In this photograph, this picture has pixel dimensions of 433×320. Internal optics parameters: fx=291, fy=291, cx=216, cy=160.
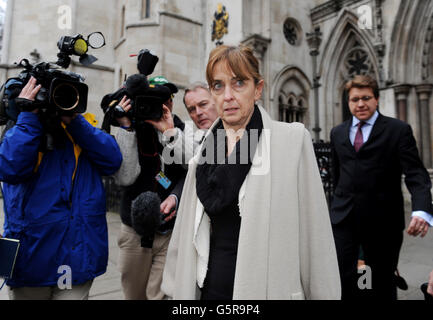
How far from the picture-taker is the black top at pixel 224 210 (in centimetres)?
125

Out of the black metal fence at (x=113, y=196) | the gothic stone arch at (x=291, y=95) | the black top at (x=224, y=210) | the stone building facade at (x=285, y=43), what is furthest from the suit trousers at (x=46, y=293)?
the gothic stone arch at (x=291, y=95)

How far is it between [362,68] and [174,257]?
40.1ft

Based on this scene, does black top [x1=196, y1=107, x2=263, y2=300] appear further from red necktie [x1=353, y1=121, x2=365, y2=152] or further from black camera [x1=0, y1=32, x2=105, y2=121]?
red necktie [x1=353, y1=121, x2=365, y2=152]

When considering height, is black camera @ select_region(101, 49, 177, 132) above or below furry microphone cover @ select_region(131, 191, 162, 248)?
above

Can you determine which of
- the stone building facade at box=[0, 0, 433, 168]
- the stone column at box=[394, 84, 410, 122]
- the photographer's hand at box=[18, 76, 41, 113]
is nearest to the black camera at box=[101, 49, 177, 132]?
the photographer's hand at box=[18, 76, 41, 113]

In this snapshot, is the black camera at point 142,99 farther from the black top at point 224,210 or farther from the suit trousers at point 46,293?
the suit trousers at point 46,293

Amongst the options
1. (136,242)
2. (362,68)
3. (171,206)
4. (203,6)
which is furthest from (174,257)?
(203,6)

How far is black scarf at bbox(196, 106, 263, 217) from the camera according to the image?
1250 millimetres

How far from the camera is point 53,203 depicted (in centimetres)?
157

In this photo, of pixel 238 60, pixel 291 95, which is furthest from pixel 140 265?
pixel 291 95

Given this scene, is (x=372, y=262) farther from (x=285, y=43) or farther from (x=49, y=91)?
(x=285, y=43)

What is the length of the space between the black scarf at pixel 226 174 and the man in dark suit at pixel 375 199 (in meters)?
1.42
